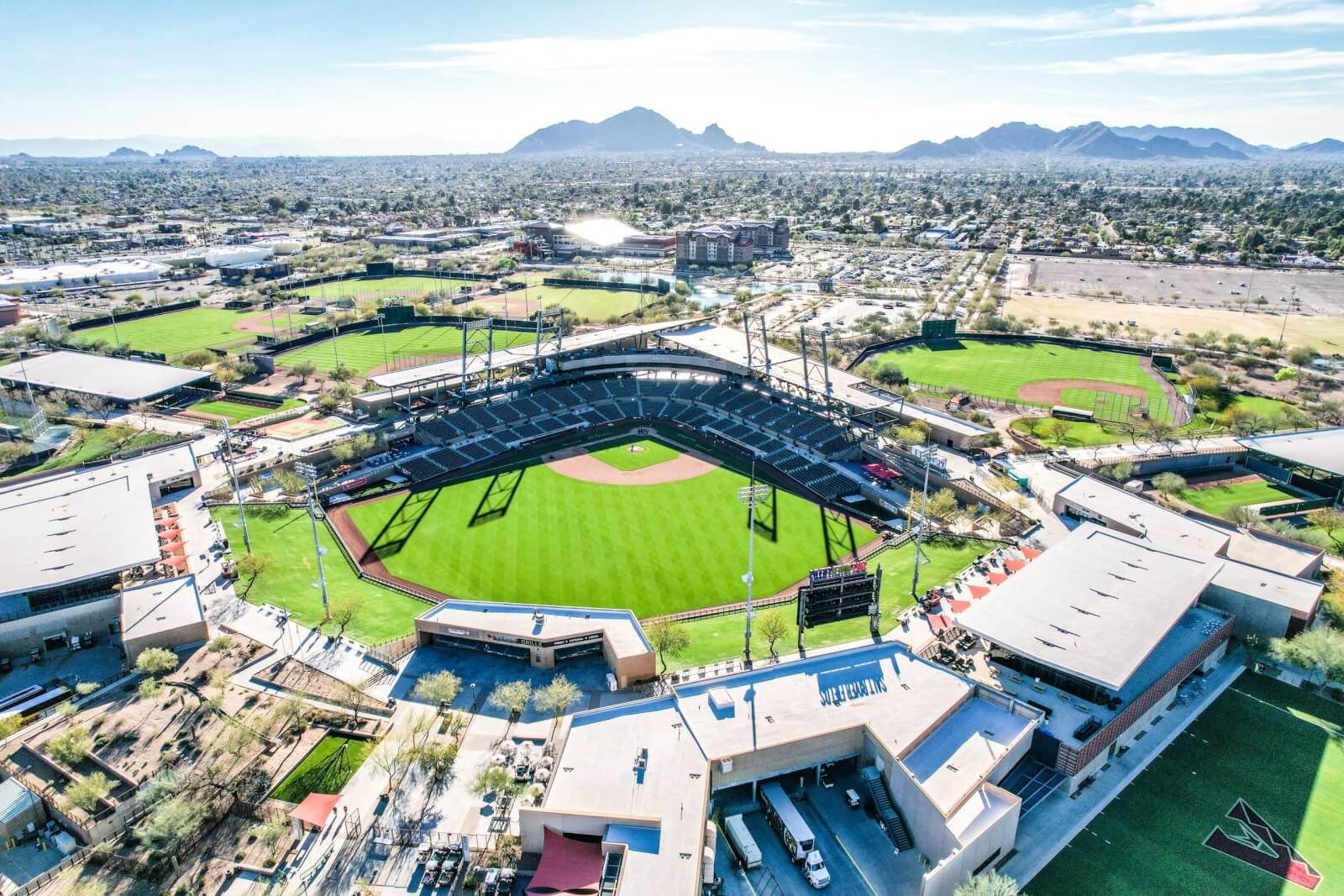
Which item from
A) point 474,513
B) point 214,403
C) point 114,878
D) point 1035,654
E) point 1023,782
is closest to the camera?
point 114,878

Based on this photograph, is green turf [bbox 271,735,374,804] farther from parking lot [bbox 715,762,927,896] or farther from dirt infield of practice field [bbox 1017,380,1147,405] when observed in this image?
dirt infield of practice field [bbox 1017,380,1147,405]

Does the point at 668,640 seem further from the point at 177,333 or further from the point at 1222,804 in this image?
the point at 177,333

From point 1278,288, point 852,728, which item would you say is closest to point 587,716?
point 852,728

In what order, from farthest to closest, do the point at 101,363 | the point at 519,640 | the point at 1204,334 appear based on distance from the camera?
the point at 1204,334
the point at 101,363
the point at 519,640

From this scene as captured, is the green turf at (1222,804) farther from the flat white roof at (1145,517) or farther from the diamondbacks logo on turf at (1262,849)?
the flat white roof at (1145,517)

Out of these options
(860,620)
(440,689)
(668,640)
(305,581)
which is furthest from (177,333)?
(860,620)

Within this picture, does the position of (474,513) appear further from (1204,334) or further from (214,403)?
(1204,334)

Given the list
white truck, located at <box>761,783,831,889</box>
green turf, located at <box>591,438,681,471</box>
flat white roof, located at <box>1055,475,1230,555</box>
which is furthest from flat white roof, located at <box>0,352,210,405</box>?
flat white roof, located at <box>1055,475,1230,555</box>

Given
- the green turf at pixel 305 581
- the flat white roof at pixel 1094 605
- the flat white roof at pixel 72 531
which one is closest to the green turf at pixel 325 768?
the green turf at pixel 305 581
